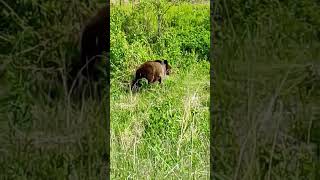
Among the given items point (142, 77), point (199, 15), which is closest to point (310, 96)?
point (142, 77)

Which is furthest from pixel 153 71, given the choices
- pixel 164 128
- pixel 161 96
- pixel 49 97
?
pixel 49 97

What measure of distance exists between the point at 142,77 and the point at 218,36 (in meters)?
0.78

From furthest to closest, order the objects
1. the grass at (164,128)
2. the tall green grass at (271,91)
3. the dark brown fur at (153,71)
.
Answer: the dark brown fur at (153,71)
the grass at (164,128)
the tall green grass at (271,91)

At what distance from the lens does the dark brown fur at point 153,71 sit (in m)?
1.60

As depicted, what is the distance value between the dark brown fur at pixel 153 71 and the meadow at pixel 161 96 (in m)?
0.03

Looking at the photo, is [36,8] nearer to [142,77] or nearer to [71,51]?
[71,51]

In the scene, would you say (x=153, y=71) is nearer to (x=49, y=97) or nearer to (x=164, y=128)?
(x=164, y=128)

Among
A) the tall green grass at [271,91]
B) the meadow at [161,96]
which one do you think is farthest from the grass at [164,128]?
the tall green grass at [271,91]

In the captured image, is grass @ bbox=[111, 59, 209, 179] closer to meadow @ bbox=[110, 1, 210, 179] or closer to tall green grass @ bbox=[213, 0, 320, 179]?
meadow @ bbox=[110, 1, 210, 179]

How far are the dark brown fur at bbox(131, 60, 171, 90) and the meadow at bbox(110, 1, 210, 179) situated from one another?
1.1 inches

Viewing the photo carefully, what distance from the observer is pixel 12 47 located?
935 mm

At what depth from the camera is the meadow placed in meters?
1.21

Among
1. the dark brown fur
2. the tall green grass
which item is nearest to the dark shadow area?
the tall green grass

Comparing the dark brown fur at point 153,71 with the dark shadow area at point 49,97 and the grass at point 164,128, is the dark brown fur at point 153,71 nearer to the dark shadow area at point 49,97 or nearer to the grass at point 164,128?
the grass at point 164,128
